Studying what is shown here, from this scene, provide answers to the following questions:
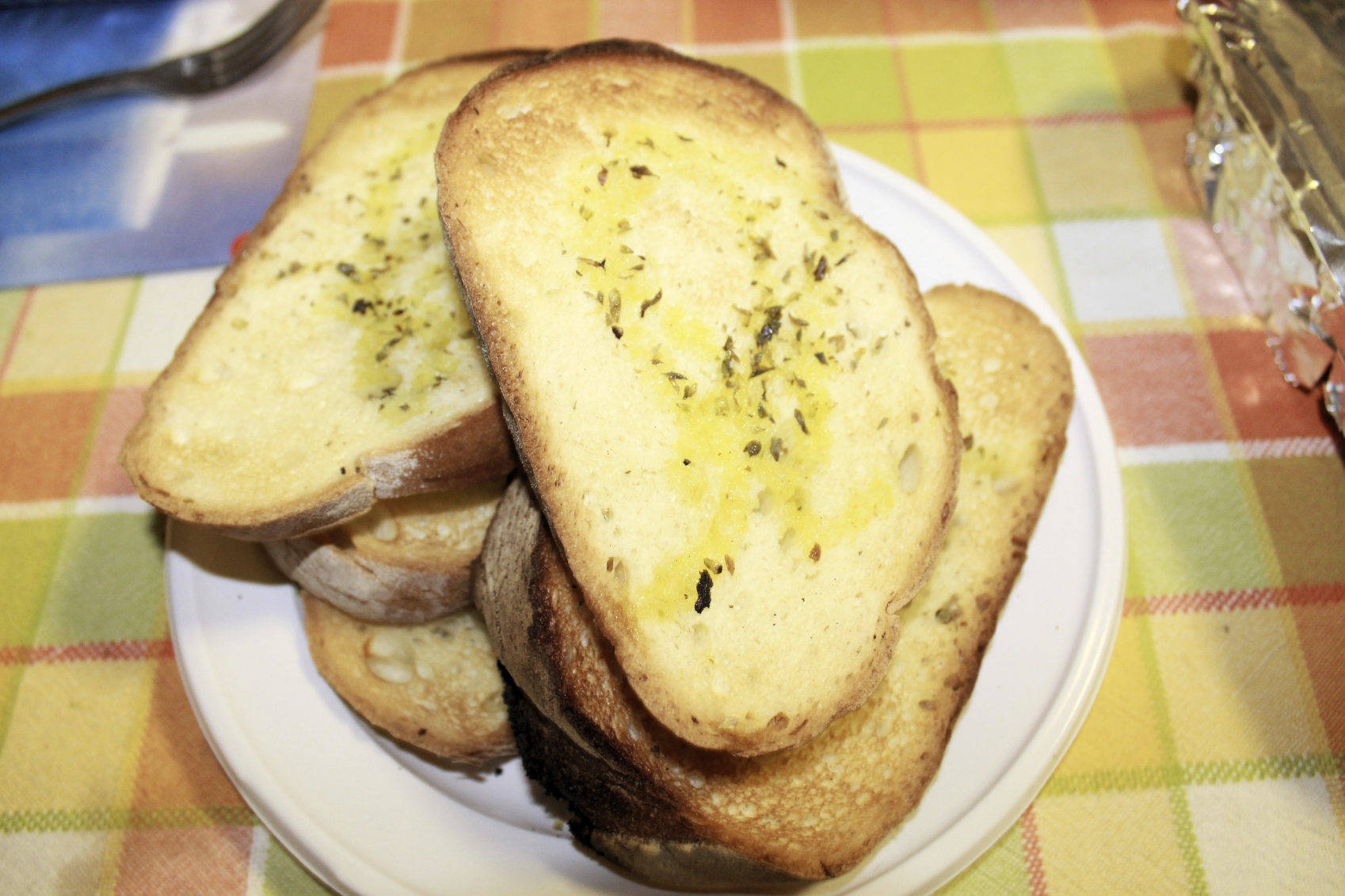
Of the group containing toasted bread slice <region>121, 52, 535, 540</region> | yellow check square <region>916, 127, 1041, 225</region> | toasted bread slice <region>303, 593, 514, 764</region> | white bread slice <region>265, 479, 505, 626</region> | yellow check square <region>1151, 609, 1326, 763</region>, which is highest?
toasted bread slice <region>121, 52, 535, 540</region>

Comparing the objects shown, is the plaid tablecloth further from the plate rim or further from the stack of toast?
the stack of toast

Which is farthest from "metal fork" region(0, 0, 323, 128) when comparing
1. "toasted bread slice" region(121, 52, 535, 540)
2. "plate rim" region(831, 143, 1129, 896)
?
"plate rim" region(831, 143, 1129, 896)

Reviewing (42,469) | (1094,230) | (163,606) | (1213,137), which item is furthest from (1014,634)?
(42,469)

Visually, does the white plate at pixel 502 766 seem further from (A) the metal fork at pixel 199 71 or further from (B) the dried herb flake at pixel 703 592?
(A) the metal fork at pixel 199 71

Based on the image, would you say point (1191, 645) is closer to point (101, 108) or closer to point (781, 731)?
point (781, 731)

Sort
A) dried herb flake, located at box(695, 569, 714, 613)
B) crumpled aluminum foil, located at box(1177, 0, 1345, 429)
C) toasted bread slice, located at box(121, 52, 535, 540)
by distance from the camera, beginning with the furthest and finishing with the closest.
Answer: crumpled aluminum foil, located at box(1177, 0, 1345, 429), toasted bread slice, located at box(121, 52, 535, 540), dried herb flake, located at box(695, 569, 714, 613)

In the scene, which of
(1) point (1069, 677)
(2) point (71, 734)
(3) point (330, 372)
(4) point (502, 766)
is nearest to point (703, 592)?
(4) point (502, 766)

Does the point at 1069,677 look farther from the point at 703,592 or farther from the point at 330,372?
the point at 330,372
